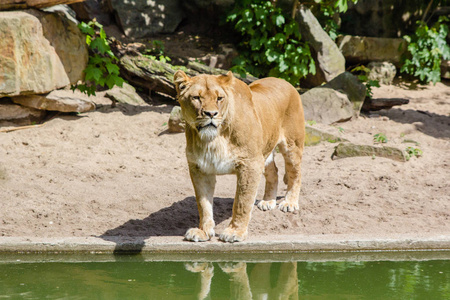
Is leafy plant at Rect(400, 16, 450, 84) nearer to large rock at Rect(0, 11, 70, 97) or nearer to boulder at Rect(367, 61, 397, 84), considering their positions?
boulder at Rect(367, 61, 397, 84)

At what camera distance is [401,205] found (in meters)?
6.55

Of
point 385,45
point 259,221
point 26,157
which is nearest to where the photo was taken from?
point 259,221

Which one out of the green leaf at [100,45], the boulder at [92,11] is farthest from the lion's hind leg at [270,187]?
the boulder at [92,11]

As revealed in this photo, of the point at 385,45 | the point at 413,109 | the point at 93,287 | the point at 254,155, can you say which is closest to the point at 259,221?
the point at 254,155

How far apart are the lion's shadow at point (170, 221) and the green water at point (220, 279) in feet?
2.30

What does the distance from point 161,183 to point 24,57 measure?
315 centimetres

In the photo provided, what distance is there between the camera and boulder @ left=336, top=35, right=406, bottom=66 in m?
13.3

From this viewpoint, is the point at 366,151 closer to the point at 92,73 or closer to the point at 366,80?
the point at 366,80

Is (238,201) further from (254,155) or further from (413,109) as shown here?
(413,109)

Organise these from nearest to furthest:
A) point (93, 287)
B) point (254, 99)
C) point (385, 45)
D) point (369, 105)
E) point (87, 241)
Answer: point (93, 287), point (87, 241), point (254, 99), point (369, 105), point (385, 45)

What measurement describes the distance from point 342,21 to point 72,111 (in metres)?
7.66

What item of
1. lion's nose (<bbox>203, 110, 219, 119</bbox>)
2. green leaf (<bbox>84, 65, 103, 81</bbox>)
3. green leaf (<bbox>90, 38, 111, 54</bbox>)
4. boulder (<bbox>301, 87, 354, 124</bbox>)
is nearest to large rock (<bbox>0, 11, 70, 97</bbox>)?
green leaf (<bbox>84, 65, 103, 81</bbox>)

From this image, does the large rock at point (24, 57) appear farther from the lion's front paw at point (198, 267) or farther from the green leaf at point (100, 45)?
the lion's front paw at point (198, 267)

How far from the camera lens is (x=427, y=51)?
12.9 meters
